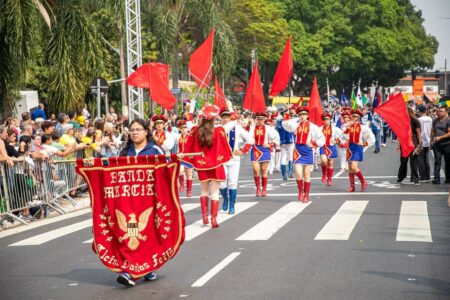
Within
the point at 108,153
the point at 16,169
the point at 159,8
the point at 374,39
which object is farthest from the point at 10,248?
the point at 374,39

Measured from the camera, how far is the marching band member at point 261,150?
721 inches

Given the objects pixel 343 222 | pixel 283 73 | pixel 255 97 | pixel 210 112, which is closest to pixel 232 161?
pixel 210 112

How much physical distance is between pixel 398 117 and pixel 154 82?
24.9 ft

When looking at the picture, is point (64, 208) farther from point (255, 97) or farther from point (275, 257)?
point (255, 97)

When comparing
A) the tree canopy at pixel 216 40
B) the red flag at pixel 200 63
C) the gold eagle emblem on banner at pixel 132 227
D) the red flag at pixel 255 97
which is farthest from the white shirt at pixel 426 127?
the gold eagle emblem on banner at pixel 132 227

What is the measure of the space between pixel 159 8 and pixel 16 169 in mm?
27458

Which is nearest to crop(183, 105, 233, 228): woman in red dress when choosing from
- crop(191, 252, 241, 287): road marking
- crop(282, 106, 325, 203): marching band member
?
crop(191, 252, 241, 287): road marking

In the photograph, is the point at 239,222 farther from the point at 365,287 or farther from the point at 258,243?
the point at 365,287

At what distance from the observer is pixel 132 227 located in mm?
8797

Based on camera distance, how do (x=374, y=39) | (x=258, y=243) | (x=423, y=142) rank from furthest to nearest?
(x=374, y=39) < (x=423, y=142) < (x=258, y=243)

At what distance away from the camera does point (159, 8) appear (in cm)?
4128

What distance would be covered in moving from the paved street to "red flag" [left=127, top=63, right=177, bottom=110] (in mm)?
6753

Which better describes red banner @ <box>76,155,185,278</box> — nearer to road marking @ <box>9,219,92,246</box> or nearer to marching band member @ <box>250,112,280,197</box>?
road marking @ <box>9,219,92,246</box>

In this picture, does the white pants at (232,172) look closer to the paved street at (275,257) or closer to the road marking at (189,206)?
the paved street at (275,257)
